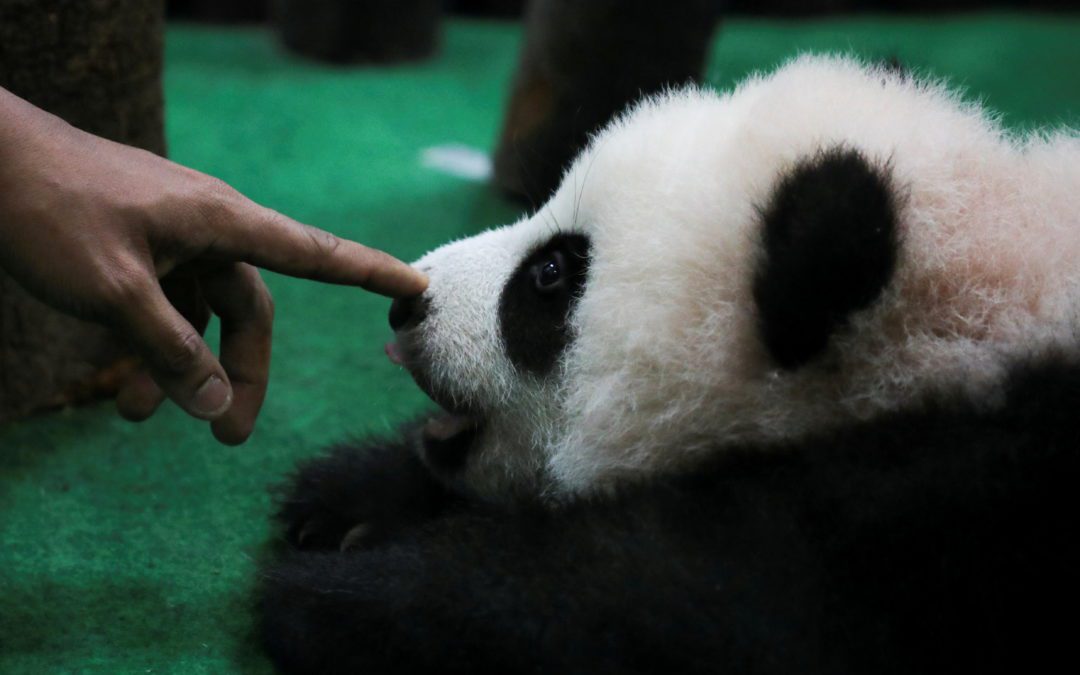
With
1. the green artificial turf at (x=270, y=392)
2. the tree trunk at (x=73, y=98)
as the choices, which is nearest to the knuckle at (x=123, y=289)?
the green artificial turf at (x=270, y=392)

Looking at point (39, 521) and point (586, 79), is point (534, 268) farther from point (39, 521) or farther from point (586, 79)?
point (586, 79)

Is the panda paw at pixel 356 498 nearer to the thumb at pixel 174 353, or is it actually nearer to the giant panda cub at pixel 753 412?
the giant panda cub at pixel 753 412

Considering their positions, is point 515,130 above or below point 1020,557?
below

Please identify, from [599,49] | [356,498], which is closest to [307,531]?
[356,498]

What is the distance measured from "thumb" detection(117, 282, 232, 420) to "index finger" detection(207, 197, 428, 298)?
0.16 m

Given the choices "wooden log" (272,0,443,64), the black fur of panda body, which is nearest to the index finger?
the black fur of panda body

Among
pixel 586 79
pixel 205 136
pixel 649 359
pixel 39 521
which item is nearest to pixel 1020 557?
pixel 649 359

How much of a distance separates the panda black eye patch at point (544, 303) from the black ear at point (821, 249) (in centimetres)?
34

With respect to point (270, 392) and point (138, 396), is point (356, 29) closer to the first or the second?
point (270, 392)

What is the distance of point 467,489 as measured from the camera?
180cm

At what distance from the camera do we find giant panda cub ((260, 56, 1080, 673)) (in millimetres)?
1248

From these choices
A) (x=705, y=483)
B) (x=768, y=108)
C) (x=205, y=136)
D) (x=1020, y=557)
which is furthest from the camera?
(x=205, y=136)

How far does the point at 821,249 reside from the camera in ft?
4.31

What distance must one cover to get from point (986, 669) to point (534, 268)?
2.69 feet
